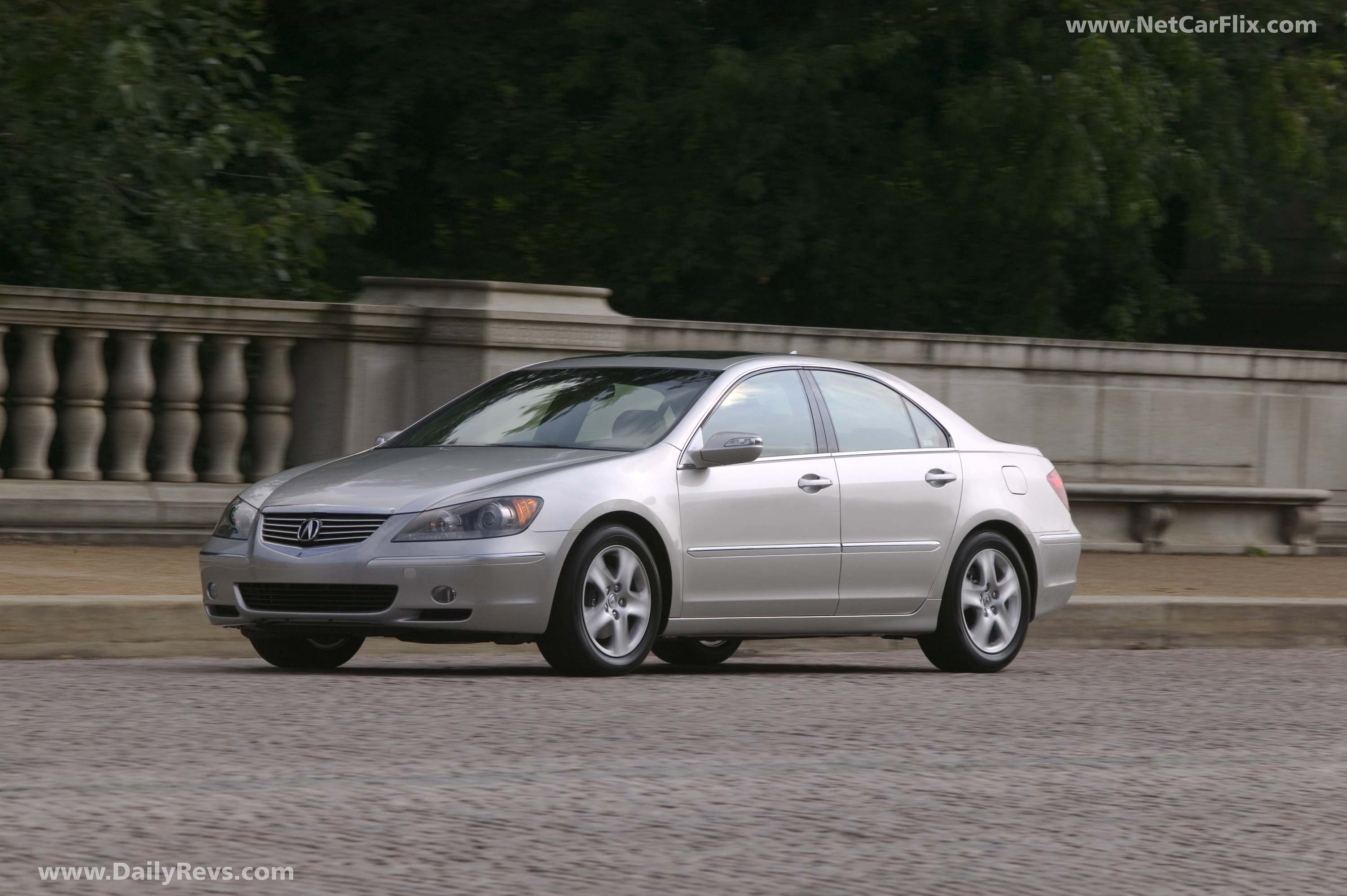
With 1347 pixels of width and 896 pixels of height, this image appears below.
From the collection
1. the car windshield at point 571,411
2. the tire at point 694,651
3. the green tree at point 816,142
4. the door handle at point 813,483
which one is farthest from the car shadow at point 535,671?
the green tree at point 816,142

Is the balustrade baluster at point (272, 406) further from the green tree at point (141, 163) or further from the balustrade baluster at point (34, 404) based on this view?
the balustrade baluster at point (34, 404)

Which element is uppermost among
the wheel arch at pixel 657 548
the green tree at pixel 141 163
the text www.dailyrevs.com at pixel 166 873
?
the green tree at pixel 141 163

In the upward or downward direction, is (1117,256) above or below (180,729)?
above

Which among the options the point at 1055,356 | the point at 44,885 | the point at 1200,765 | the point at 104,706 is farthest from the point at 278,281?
the point at 44,885

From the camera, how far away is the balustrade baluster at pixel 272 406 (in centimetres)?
1402

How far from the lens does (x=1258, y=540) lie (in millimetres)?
17984

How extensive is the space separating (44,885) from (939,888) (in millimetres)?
2020

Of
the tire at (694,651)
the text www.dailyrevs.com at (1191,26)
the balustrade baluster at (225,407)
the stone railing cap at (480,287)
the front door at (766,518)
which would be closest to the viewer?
the front door at (766,518)

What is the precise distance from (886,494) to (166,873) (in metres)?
5.52

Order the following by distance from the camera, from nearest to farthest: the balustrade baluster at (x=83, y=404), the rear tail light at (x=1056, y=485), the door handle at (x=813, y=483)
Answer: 1. the door handle at (x=813, y=483)
2. the rear tail light at (x=1056, y=485)
3. the balustrade baluster at (x=83, y=404)

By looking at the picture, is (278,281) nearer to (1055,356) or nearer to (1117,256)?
(1055,356)

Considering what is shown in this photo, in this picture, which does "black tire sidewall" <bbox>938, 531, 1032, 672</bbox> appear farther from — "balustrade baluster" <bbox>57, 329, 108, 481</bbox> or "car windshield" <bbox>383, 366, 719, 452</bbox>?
"balustrade baluster" <bbox>57, 329, 108, 481</bbox>

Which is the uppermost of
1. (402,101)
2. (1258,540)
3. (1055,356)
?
(402,101)

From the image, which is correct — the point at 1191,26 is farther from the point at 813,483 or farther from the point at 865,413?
the point at 813,483
